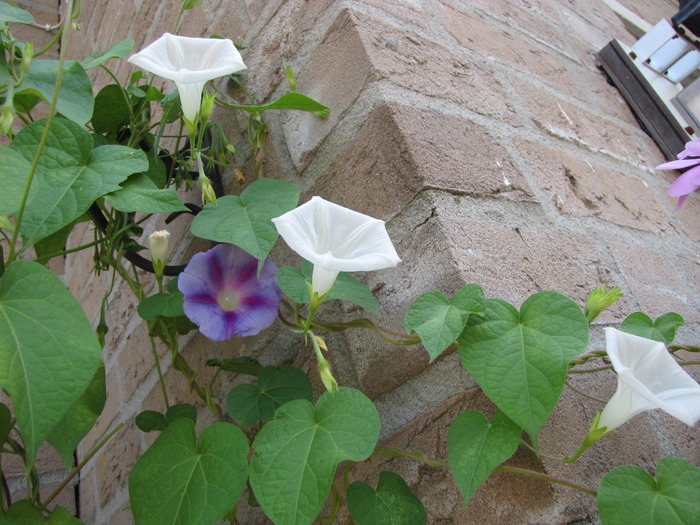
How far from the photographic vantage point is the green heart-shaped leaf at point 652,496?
48cm

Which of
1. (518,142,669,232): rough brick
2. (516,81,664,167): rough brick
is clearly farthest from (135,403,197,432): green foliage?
(516,81,664,167): rough brick

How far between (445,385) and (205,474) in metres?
0.28

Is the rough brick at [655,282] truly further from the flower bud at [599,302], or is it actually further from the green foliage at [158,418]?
the green foliage at [158,418]

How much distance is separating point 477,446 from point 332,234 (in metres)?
0.25

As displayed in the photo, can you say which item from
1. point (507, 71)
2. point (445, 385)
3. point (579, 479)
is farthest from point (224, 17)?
point (579, 479)

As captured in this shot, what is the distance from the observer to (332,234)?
1.92 ft

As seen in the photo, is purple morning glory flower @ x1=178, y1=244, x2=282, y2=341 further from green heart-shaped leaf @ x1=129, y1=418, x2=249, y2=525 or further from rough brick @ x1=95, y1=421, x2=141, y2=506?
rough brick @ x1=95, y1=421, x2=141, y2=506

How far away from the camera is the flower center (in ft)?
2.44

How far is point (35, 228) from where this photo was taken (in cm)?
59

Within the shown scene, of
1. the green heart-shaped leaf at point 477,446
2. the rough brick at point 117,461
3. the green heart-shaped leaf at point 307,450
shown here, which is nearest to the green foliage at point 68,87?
the green heart-shaped leaf at point 307,450

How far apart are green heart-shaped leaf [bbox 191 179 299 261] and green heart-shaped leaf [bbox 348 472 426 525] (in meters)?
0.28

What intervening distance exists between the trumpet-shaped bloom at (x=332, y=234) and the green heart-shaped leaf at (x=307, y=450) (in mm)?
123

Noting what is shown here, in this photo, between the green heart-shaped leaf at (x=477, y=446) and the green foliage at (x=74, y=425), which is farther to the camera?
the green foliage at (x=74, y=425)

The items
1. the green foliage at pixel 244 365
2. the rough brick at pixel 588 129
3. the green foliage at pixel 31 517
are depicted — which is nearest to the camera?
the green foliage at pixel 31 517
